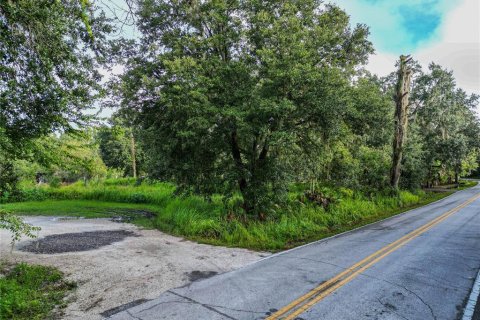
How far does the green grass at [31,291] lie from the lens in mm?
6102

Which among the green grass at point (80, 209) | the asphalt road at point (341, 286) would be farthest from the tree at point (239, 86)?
the green grass at point (80, 209)

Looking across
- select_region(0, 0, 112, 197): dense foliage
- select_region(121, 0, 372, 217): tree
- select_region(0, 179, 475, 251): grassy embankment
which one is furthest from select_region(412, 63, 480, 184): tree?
select_region(0, 0, 112, 197): dense foliage

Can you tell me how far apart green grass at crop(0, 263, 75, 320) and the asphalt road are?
184 centimetres

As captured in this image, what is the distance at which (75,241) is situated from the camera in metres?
12.3

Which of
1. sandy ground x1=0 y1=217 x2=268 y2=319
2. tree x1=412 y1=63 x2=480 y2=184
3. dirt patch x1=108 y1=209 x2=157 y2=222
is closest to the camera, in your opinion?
sandy ground x1=0 y1=217 x2=268 y2=319

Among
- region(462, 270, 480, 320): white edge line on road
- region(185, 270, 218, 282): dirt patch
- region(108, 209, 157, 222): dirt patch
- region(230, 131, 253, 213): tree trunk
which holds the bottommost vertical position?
region(108, 209, 157, 222): dirt patch

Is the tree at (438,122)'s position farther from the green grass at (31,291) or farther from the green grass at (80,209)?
the green grass at (31,291)

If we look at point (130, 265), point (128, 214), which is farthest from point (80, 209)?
point (130, 265)

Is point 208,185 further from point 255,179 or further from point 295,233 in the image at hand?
point 295,233

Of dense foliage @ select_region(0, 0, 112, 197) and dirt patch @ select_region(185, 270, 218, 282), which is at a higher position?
dense foliage @ select_region(0, 0, 112, 197)

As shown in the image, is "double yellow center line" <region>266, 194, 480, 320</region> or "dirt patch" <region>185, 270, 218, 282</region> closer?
"double yellow center line" <region>266, 194, 480, 320</region>

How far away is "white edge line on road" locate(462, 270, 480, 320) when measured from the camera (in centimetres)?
586

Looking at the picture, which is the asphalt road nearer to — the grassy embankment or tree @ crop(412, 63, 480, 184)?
the grassy embankment

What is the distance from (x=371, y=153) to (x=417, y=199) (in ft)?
19.8
